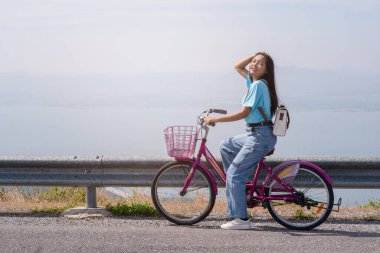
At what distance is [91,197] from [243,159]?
84.9 inches

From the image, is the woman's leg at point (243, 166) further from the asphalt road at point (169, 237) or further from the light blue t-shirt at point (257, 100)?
the asphalt road at point (169, 237)

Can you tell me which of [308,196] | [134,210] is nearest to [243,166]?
[308,196]

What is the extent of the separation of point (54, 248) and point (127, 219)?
5.69 ft

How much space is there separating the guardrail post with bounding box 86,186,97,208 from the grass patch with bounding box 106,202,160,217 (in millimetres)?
187

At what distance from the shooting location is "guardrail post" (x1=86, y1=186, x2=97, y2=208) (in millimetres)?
9312

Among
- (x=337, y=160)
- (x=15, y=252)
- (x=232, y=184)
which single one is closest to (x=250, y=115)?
(x=232, y=184)

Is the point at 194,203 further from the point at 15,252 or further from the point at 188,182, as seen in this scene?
the point at 15,252

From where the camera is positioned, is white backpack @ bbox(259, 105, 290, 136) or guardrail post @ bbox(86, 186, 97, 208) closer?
white backpack @ bbox(259, 105, 290, 136)

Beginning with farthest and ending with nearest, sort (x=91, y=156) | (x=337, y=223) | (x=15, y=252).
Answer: (x=91, y=156)
(x=337, y=223)
(x=15, y=252)

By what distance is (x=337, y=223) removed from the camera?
8.73 m

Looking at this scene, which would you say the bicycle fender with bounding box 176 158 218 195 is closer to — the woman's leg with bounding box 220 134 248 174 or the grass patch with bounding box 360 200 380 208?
the woman's leg with bounding box 220 134 248 174

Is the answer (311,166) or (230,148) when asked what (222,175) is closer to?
(230,148)

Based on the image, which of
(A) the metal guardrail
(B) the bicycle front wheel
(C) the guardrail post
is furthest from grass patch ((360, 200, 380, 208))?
(C) the guardrail post

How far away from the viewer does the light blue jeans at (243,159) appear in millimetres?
8164
